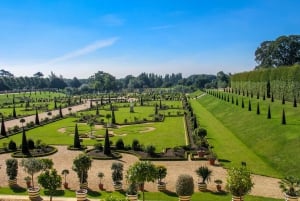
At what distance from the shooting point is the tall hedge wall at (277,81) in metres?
57.3

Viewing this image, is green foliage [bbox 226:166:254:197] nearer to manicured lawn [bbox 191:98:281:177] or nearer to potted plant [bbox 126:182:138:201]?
potted plant [bbox 126:182:138:201]

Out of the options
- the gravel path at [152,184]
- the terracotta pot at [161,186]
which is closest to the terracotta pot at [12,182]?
the gravel path at [152,184]

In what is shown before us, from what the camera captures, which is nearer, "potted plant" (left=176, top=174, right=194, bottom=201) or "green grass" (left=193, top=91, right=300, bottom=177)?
"potted plant" (left=176, top=174, right=194, bottom=201)

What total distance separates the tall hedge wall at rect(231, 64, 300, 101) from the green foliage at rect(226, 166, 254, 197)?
40890 mm

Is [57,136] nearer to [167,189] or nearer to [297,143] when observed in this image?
[167,189]

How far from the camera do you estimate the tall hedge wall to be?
57.3 metres

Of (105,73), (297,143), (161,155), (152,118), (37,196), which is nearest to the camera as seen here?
(37,196)

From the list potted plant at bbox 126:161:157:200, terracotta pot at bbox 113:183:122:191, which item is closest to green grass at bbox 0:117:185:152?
terracotta pot at bbox 113:183:122:191

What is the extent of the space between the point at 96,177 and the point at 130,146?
39.5 feet

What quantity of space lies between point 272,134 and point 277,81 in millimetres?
29557

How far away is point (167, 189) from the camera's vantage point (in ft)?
80.7

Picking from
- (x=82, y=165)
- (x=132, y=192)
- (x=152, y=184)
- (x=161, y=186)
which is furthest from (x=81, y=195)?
(x=152, y=184)

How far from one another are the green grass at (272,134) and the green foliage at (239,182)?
9538mm

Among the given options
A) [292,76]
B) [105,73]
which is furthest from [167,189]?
[105,73]
